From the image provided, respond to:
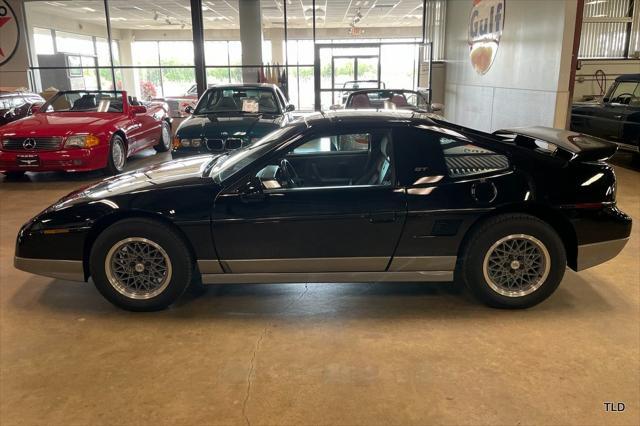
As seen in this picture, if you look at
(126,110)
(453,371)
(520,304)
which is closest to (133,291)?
(453,371)

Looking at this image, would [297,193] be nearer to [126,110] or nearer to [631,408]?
[631,408]

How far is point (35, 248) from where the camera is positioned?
12.1ft

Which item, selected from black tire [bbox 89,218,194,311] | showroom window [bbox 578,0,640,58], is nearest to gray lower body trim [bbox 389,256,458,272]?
black tire [bbox 89,218,194,311]

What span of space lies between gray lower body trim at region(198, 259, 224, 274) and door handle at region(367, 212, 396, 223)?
1.13 metres

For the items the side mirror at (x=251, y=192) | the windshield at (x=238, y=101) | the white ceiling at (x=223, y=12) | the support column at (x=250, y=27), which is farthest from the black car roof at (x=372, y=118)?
the white ceiling at (x=223, y=12)

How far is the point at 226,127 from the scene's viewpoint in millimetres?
7512

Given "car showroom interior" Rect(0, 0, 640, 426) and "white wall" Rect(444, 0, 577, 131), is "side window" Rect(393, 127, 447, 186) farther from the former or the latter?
"white wall" Rect(444, 0, 577, 131)

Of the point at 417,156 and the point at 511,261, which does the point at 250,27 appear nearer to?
the point at 417,156

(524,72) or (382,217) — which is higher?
(524,72)

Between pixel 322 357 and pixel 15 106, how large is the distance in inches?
478

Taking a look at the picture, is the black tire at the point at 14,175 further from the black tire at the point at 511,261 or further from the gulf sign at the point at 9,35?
the gulf sign at the point at 9,35

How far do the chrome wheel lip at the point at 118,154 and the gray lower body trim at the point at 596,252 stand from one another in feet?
24.6

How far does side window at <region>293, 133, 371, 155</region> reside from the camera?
15.3ft

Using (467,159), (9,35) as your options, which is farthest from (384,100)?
(9,35)
